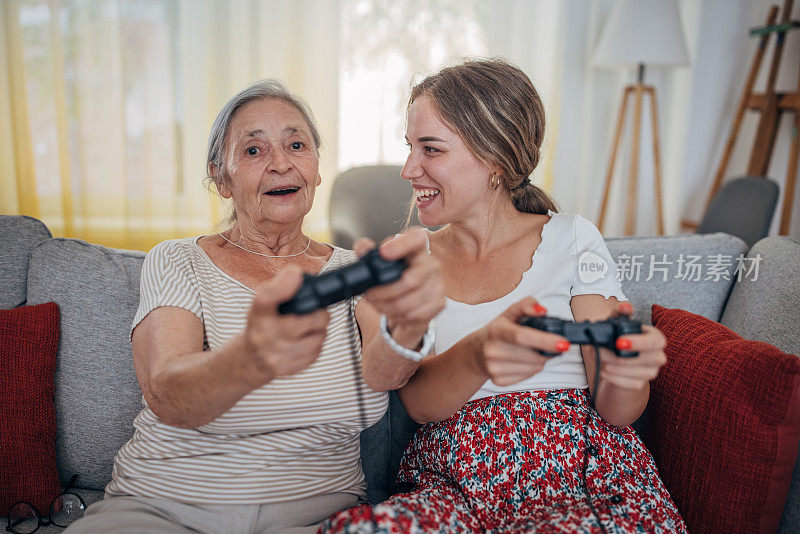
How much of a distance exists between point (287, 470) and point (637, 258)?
3.23 ft

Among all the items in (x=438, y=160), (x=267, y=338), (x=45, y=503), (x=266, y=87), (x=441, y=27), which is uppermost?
(x=441, y=27)

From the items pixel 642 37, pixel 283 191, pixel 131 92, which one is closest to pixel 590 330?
pixel 283 191

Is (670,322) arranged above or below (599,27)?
below

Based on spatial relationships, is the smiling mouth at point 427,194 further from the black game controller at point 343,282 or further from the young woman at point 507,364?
the black game controller at point 343,282

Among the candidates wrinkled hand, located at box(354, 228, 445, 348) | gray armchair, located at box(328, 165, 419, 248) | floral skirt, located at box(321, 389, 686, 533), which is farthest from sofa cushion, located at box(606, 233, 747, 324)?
gray armchair, located at box(328, 165, 419, 248)

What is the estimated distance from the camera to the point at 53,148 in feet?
10.7

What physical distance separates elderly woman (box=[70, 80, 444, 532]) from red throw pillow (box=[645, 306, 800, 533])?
0.53m

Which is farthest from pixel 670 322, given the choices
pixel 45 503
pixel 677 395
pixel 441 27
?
pixel 441 27

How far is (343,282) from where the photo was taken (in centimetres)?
70

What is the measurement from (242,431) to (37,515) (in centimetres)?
50

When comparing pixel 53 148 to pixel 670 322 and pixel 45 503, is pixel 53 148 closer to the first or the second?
pixel 45 503

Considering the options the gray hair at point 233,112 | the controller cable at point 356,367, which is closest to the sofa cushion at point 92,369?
the gray hair at point 233,112

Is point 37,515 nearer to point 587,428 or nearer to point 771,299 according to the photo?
point 587,428

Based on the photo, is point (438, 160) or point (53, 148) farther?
point (53, 148)
